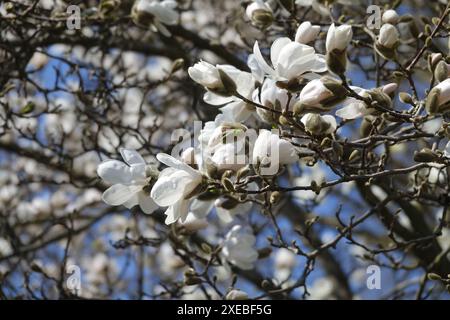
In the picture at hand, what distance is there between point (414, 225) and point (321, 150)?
1423mm

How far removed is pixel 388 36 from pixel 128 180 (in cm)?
82

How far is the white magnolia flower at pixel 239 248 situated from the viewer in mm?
2570

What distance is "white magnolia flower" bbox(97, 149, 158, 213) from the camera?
1967 mm

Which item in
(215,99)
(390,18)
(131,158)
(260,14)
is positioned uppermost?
(260,14)

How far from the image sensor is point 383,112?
66.4 inches

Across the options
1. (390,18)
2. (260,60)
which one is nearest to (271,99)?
(260,60)

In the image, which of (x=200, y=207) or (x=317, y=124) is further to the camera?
(x=200, y=207)

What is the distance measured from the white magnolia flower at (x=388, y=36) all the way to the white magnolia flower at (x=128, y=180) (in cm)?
73

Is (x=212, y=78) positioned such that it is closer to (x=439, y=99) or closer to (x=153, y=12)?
(x=439, y=99)

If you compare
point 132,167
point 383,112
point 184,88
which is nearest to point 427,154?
point 383,112

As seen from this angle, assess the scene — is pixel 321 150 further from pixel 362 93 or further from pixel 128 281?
pixel 128 281

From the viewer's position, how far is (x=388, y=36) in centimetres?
177

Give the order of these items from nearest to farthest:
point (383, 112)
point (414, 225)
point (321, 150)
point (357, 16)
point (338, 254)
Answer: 1. point (383, 112)
2. point (321, 150)
3. point (414, 225)
4. point (357, 16)
5. point (338, 254)
